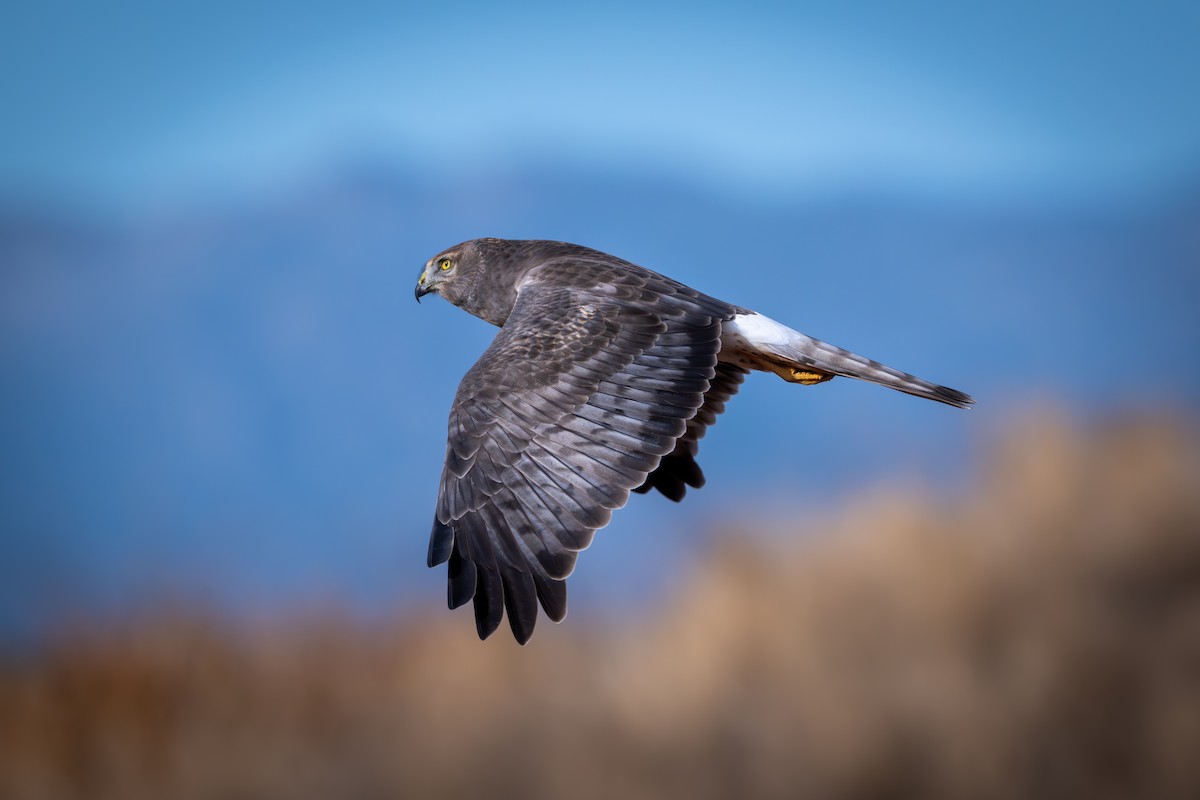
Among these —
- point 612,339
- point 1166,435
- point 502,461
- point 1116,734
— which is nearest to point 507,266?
point 612,339

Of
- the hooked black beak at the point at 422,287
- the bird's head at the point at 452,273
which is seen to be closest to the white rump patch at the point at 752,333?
the bird's head at the point at 452,273

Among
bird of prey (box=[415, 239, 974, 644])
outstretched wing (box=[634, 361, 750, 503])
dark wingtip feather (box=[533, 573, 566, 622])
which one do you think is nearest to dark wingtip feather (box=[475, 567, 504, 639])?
bird of prey (box=[415, 239, 974, 644])

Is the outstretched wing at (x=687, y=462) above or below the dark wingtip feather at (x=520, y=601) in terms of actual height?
above

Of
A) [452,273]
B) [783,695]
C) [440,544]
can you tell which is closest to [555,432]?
[440,544]

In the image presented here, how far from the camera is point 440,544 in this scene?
471 centimetres

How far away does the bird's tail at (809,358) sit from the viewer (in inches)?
223

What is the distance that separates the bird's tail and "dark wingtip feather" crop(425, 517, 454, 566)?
70.7 inches

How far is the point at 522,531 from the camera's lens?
461 centimetres

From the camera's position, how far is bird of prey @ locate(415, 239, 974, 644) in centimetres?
457

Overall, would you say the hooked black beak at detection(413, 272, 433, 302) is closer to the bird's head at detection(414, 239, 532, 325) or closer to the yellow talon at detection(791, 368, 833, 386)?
the bird's head at detection(414, 239, 532, 325)

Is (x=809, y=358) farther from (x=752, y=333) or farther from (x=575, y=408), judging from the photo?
(x=575, y=408)

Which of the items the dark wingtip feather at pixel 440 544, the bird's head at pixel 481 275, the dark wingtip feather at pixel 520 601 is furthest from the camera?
the bird's head at pixel 481 275

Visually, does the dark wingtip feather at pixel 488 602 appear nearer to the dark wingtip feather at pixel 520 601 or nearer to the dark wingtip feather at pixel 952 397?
the dark wingtip feather at pixel 520 601

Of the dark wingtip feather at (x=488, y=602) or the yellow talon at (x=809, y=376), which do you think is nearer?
the dark wingtip feather at (x=488, y=602)
